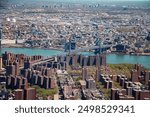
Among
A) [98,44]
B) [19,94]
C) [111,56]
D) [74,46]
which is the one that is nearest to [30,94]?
[19,94]

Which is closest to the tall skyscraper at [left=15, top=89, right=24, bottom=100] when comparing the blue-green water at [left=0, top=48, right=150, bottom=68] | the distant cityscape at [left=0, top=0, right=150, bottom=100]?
the distant cityscape at [left=0, top=0, right=150, bottom=100]

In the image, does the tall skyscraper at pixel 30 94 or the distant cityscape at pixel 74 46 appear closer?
the tall skyscraper at pixel 30 94

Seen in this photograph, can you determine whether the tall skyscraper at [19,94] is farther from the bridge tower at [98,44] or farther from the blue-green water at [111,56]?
the bridge tower at [98,44]

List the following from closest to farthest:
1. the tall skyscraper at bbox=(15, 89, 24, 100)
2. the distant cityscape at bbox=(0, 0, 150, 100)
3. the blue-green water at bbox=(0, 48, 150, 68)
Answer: the tall skyscraper at bbox=(15, 89, 24, 100) → the distant cityscape at bbox=(0, 0, 150, 100) → the blue-green water at bbox=(0, 48, 150, 68)

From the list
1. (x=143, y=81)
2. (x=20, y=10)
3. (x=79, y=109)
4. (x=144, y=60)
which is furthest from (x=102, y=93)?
(x=20, y=10)

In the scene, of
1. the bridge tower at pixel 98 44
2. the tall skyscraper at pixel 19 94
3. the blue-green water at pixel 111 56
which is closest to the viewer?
the tall skyscraper at pixel 19 94

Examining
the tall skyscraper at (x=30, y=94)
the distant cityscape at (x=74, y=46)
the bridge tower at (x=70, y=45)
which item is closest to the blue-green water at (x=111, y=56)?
the distant cityscape at (x=74, y=46)

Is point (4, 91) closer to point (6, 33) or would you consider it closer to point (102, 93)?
point (102, 93)

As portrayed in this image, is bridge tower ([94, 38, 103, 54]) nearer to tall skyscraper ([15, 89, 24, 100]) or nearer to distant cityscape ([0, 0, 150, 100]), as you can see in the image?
distant cityscape ([0, 0, 150, 100])
